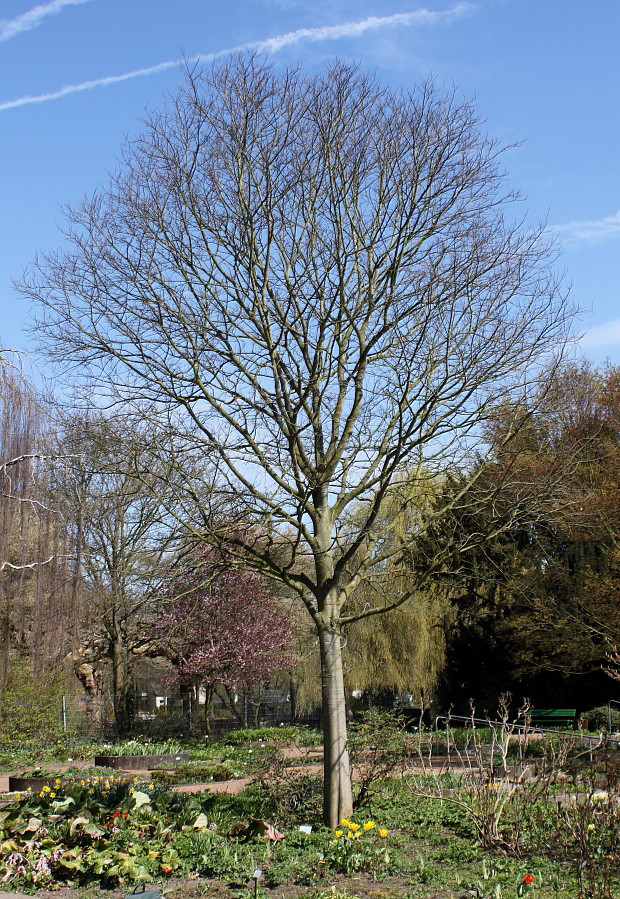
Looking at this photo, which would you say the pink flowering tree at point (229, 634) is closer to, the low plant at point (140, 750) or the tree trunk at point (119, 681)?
the tree trunk at point (119, 681)

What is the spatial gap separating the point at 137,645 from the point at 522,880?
66.4ft

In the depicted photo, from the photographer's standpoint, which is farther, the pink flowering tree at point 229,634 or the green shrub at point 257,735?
the pink flowering tree at point 229,634

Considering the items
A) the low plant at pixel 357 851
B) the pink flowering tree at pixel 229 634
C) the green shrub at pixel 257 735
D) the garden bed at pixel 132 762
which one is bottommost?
the green shrub at pixel 257 735

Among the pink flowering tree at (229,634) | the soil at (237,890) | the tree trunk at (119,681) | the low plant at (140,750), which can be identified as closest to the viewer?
the soil at (237,890)

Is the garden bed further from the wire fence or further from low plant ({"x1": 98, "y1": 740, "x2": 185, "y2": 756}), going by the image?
the wire fence

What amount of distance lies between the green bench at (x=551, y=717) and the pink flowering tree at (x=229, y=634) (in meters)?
7.00

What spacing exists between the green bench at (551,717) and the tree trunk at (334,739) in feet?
33.8

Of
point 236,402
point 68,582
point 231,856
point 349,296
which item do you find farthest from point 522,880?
point 68,582

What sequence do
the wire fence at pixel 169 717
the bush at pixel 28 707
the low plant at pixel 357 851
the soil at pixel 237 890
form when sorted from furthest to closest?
1. the wire fence at pixel 169 717
2. the bush at pixel 28 707
3. the low plant at pixel 357 851
4. the soil at pixel 237 890

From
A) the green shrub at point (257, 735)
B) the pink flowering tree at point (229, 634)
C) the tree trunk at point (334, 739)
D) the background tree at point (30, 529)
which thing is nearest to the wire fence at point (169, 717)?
the green shrub at point (257, 735)

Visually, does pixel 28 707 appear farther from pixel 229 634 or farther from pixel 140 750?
pixel 229 634

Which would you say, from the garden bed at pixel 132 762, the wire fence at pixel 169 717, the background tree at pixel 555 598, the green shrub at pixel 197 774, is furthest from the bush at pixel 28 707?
the background tree at pixel 555 598

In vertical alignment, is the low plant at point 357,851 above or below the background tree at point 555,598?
below

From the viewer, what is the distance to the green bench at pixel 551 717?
16625 mm
